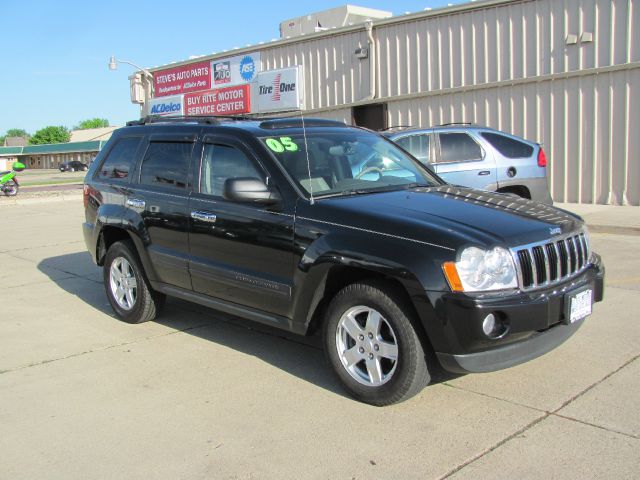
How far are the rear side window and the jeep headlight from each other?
6.57 metres

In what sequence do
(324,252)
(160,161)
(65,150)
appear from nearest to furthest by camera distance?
(324,252) < (160,161) < (65,150)

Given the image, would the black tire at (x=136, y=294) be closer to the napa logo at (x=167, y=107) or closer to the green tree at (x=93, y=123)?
the napa logo at (x=167, y=107)

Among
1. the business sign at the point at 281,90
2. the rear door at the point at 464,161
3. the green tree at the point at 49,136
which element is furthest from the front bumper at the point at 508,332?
the green tree at the point at 49,136

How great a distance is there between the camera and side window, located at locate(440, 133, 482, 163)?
9891 mm

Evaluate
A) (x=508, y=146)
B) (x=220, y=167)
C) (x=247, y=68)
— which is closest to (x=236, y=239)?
(x=220, y=167)

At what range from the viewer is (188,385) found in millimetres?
4645

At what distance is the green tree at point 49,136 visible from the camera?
11931cm

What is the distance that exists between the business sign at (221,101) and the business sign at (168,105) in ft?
0.78

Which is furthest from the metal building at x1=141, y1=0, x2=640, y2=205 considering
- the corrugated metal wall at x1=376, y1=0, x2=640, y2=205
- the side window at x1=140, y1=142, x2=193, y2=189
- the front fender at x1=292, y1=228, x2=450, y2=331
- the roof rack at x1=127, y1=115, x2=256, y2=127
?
the front fender at x1=292, y1=228, x2=450, y2=331

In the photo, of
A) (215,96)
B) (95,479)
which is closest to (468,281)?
(95,479)

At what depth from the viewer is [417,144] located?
10039 millimetres

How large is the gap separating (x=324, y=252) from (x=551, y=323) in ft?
4.77

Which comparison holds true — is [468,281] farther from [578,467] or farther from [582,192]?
[582,192]

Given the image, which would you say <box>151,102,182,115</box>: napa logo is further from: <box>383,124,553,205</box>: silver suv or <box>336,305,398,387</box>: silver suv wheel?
<box>336,305,398,387</box>: silver suv wheel
